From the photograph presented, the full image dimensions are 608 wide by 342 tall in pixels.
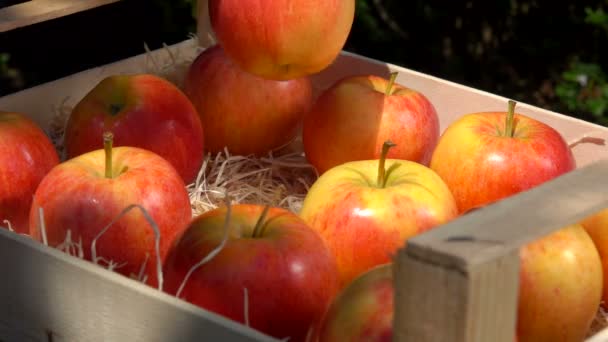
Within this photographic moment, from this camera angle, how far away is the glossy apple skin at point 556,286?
1.22m

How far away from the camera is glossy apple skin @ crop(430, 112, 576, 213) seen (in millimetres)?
1500

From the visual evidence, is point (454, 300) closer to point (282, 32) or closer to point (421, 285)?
point (421, 285)

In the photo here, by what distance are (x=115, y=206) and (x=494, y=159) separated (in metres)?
0.51

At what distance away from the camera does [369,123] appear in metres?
1.66

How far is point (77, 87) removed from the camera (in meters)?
1.90

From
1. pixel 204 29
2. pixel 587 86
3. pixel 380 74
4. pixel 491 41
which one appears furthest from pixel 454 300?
pixel 491 41

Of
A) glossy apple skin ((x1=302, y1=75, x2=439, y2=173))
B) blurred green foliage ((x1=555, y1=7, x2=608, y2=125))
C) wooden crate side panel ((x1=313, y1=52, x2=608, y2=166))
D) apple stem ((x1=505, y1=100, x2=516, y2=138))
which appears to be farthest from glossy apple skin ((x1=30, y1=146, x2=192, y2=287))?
blurred green foliage ((x1=555, y1=7, x2=608, y2=125))

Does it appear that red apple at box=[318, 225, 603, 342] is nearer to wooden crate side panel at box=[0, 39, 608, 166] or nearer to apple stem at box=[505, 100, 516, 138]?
apple stem at box=[505, 100, 516, 138]

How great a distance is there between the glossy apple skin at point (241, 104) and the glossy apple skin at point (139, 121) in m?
0.11

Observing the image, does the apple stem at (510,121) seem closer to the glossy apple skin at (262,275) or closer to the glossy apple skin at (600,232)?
the glossy apple skin at (600,232)

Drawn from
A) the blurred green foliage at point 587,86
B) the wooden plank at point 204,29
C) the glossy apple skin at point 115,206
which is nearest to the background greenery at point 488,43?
the blurred green foliage at point 587,86

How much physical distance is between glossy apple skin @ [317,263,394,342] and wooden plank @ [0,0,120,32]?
0.66m

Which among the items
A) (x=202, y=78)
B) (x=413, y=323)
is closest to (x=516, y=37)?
(x=202, y=78)

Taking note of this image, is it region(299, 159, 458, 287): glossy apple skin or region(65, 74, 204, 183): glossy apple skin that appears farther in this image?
region(65, 74, 204, 183): glossy apple skin
